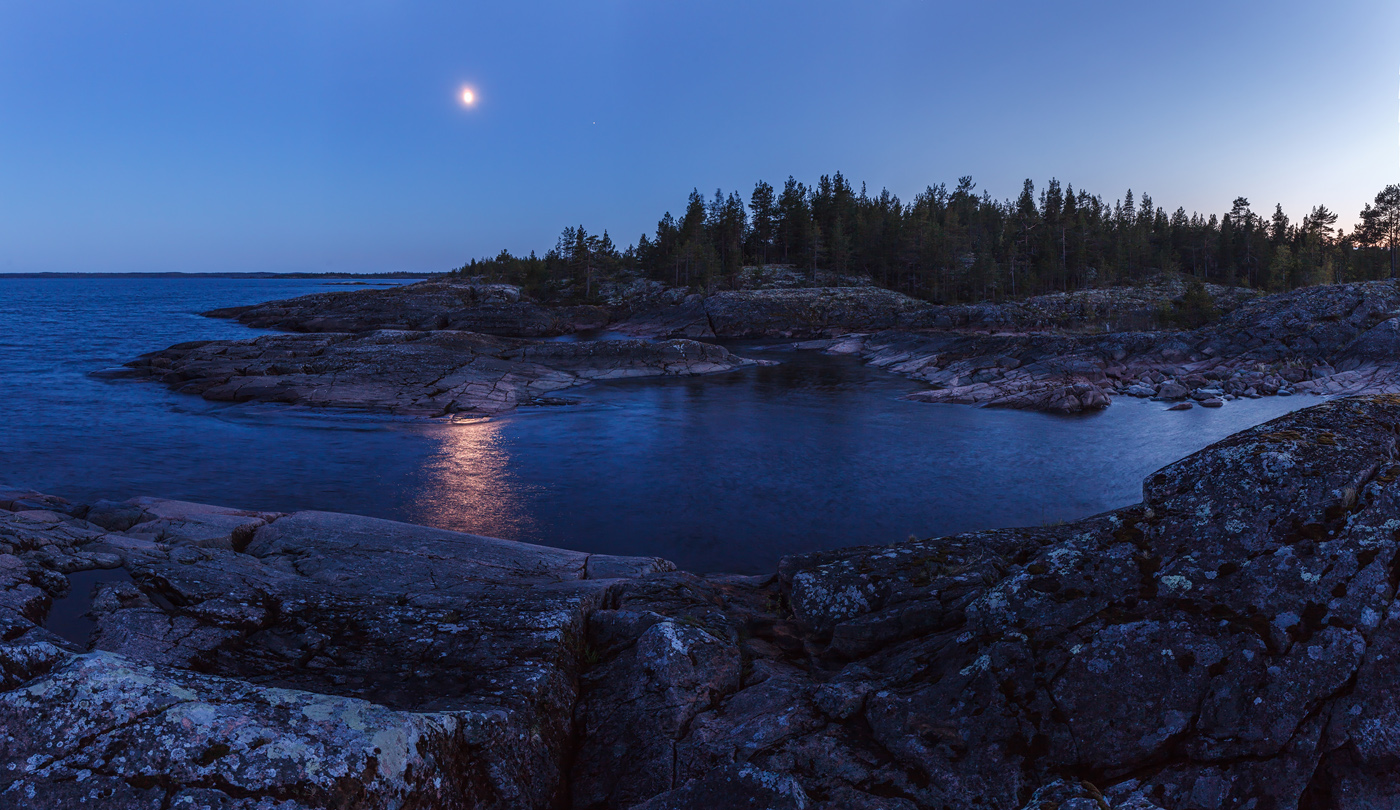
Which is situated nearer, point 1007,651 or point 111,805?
point 111,805

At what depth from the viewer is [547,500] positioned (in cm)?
1983

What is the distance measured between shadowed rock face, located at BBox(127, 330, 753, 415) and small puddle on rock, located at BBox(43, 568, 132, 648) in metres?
24.4

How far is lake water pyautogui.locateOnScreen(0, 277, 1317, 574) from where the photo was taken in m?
18.3

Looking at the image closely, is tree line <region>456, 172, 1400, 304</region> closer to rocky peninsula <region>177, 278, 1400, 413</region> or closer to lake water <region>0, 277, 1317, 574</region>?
rocky peninsula <region>177, 278, 1400, 413</region>

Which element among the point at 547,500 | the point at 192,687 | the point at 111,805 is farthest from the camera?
the point at 547,500

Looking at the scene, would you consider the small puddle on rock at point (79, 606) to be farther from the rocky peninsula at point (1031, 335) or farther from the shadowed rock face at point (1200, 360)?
the shadowed rock face at point (1200, 360)

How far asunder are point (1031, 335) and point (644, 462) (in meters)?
45.0

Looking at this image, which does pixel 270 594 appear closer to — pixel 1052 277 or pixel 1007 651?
pixel 1007 651

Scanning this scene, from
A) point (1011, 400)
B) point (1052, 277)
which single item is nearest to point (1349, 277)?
point (1052, 277)

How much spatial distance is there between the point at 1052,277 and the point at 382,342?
106085 mm

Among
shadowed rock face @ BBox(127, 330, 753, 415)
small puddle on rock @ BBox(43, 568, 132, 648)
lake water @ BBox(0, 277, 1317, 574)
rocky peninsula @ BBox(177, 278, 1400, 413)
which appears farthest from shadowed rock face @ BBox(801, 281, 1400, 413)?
small puddle on rock @ BBox(43, 568, 132, 648)

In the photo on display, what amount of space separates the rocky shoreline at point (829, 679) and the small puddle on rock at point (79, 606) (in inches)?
5.5

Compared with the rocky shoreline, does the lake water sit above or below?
below

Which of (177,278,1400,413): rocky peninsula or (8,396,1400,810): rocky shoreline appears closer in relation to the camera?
(8,396,1400,810): rocky shoreline
